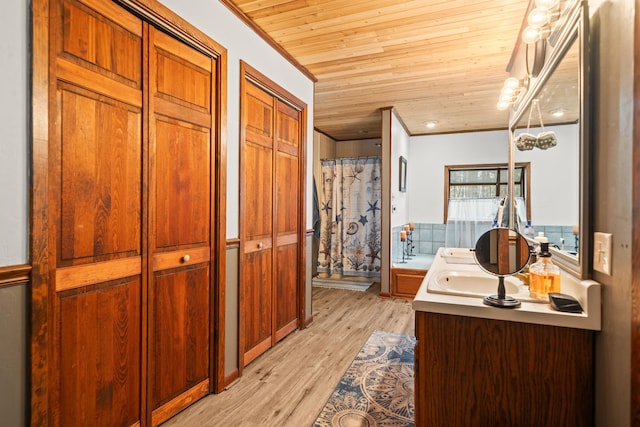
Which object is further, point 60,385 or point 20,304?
point 60,385

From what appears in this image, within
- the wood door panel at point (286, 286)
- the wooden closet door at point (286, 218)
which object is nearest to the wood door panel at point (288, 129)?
the wooden closet door at point (286, 218)

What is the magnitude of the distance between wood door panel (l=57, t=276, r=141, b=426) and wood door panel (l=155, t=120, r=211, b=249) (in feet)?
1.07

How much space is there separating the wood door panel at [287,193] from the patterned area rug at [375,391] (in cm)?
122

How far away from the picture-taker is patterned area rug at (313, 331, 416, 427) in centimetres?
183

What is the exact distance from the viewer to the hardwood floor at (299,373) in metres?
1.86

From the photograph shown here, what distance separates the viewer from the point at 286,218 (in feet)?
9.71

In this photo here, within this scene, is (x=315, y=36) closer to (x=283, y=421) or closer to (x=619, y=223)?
(x=619, y=223)

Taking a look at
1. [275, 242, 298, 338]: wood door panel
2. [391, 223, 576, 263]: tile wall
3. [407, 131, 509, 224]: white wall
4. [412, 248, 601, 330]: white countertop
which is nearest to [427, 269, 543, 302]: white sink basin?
[412, 248, 601, 330]: white countertop

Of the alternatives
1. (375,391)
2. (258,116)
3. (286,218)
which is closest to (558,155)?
(375,391)

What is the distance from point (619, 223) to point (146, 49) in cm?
199

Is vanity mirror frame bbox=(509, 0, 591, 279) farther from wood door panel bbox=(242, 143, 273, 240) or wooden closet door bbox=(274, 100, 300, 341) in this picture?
wooden closet door bbox=(274, 100, 300, 341)

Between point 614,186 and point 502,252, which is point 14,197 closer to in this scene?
point 502,252

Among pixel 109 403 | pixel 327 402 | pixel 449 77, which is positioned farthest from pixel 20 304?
pixel 449 77

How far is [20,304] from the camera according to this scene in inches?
45.0
